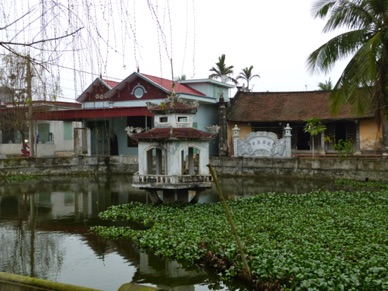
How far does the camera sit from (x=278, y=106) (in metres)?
33.7

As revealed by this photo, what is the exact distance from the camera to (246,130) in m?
34.2

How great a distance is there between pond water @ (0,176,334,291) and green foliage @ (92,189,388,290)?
546 millimetres

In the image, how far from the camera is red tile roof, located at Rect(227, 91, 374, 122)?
1251 inches

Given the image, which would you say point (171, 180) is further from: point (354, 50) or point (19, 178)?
point (19, 178)

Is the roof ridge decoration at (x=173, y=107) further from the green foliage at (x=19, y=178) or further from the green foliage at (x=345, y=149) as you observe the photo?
the green foliage at (x=345, y=149)

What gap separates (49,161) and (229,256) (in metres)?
22.6

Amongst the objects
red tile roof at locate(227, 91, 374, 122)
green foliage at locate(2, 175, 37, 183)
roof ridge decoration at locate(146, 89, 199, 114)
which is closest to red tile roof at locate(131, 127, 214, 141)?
roof ridge decoration at locate(146, 89, 199, 114)

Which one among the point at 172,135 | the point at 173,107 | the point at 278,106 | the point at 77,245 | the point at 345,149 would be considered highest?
the point at 278,106

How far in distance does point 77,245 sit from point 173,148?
5.40 m

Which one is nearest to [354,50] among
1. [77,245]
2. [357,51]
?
[357,51]

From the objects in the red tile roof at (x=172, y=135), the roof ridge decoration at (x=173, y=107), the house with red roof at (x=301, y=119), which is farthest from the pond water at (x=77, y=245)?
the house with red roof at (x=301, y=119)

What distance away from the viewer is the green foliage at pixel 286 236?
299 inches

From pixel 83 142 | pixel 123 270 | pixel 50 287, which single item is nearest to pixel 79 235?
pixel 123 270

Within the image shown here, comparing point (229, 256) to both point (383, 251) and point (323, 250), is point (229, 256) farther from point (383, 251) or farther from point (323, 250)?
point (383, 251)
